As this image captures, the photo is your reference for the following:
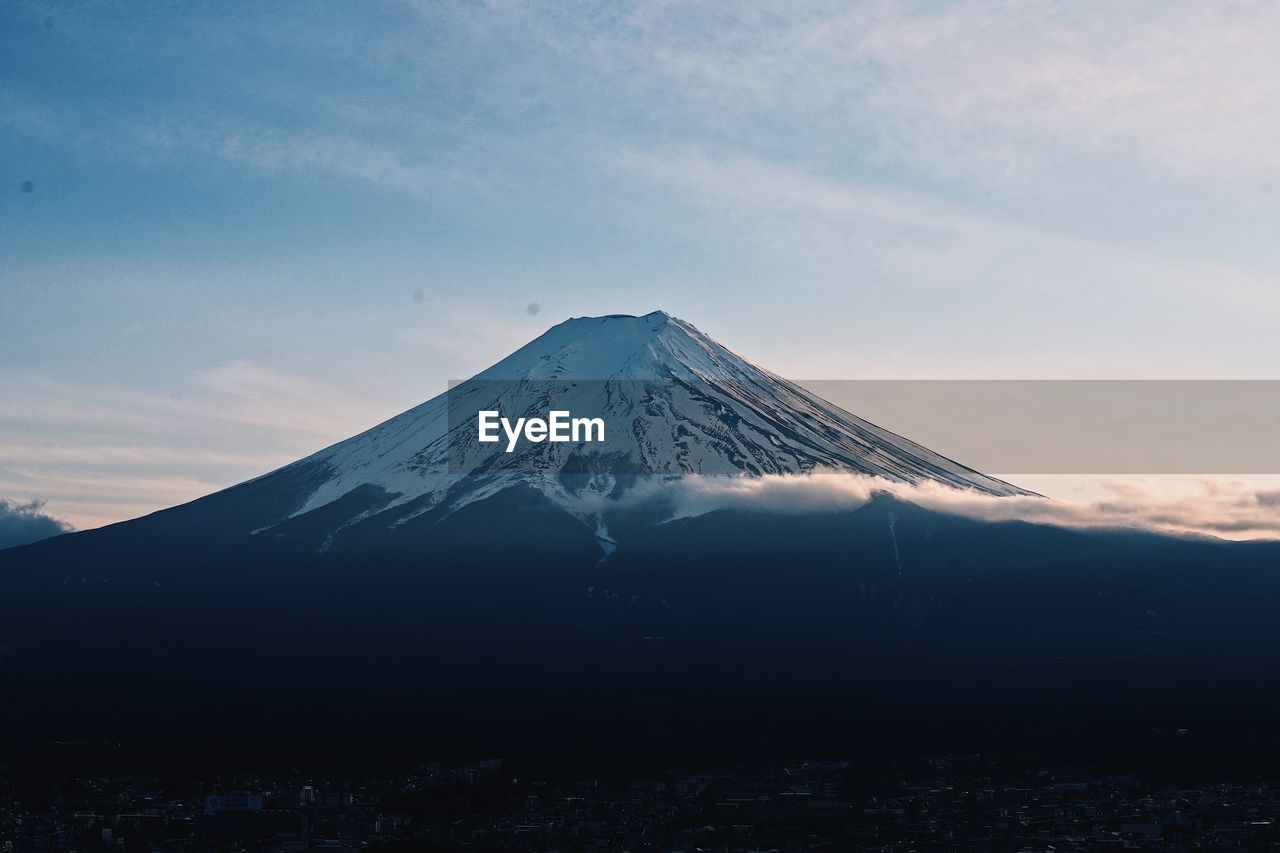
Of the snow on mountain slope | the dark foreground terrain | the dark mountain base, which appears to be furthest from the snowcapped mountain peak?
the dark foreground terrain

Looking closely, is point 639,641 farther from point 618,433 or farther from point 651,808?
point 651,808

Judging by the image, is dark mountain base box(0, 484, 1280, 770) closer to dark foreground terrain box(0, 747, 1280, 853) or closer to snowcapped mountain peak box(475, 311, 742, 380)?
dark foreground terrain box(0, 747, 1280, 853)

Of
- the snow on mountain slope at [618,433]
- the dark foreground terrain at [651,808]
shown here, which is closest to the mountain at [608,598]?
the snow on mountain slope at [618,433]

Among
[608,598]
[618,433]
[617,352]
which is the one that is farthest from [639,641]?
[617,352]

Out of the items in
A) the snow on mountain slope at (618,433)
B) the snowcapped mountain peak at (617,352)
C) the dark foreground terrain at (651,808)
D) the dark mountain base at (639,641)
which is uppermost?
the snowcapped mountain peak at (617,352)

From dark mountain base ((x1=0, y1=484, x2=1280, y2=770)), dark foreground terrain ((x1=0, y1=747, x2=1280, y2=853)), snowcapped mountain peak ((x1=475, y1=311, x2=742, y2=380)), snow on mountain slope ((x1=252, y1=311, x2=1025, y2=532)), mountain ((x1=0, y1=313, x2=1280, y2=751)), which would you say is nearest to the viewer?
dark foreground terrain ((x1=0, y1=747, x2=1280, y2=853))

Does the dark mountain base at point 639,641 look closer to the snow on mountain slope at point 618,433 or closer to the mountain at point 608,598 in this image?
the mountain at point 608,598

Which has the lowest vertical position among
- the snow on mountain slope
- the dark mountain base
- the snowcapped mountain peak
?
the dark mountain base
